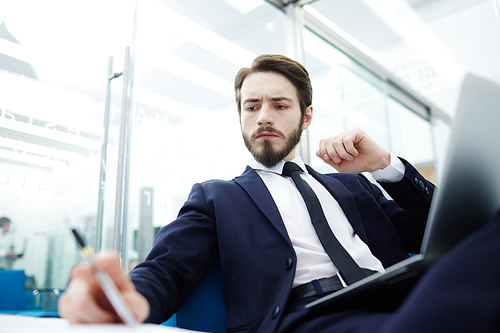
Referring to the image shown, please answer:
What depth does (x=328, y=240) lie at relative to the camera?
1.06m

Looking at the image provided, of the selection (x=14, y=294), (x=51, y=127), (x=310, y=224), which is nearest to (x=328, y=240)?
(x=310, y=224)

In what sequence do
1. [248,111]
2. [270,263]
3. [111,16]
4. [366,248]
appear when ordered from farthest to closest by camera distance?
[111,16] < [248,111] < [366,248] < [270,263]

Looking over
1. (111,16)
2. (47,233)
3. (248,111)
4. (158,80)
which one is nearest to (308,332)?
(248,111)

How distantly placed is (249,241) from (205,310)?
0.22 meters

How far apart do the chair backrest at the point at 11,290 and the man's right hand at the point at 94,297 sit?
1365 mm

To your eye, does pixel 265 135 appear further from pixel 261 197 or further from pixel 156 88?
pixel 156 88

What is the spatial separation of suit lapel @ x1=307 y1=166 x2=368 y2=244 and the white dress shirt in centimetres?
2

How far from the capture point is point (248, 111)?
Result: 152 cm

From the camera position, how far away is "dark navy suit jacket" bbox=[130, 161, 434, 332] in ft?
2.94

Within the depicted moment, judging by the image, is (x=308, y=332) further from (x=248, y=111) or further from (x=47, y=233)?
(x=47, y=233)

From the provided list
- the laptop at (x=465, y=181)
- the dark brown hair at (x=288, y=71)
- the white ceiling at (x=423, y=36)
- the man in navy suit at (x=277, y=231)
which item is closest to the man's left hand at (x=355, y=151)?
the man in navy suit at (x=277, y=231)

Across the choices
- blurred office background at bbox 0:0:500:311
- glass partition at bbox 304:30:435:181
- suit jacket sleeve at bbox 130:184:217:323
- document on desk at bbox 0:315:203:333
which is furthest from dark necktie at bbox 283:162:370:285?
glass partition at bbox 304:30:435:181

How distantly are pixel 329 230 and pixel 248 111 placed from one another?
643mm

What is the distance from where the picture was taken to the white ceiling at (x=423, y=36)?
3082mm
